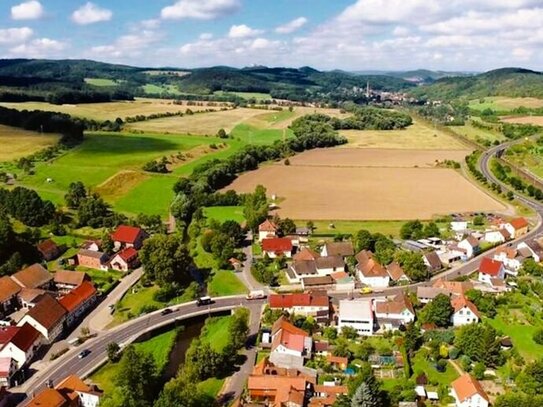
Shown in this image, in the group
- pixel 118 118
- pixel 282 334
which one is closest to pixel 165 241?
pixel 282 334

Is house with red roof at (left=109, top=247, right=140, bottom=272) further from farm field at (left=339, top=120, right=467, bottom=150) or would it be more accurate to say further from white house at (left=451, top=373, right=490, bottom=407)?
farm field at (left=339, top=120, right=467, bottom=150)

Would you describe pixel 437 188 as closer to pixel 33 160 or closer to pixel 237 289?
pixel 237 289

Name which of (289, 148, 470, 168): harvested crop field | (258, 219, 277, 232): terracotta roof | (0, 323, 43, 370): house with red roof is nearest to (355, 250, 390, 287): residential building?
(258, 219, 277, 232): terracotta roof

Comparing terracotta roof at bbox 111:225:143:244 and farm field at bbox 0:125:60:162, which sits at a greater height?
farm field at bbox 0:125:60:162

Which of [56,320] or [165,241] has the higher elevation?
[165,241]

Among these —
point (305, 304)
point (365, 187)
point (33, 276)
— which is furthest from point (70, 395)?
point (365, 187)

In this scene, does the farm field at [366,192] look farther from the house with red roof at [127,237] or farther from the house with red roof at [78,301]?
the house with red roof at [78,301]
